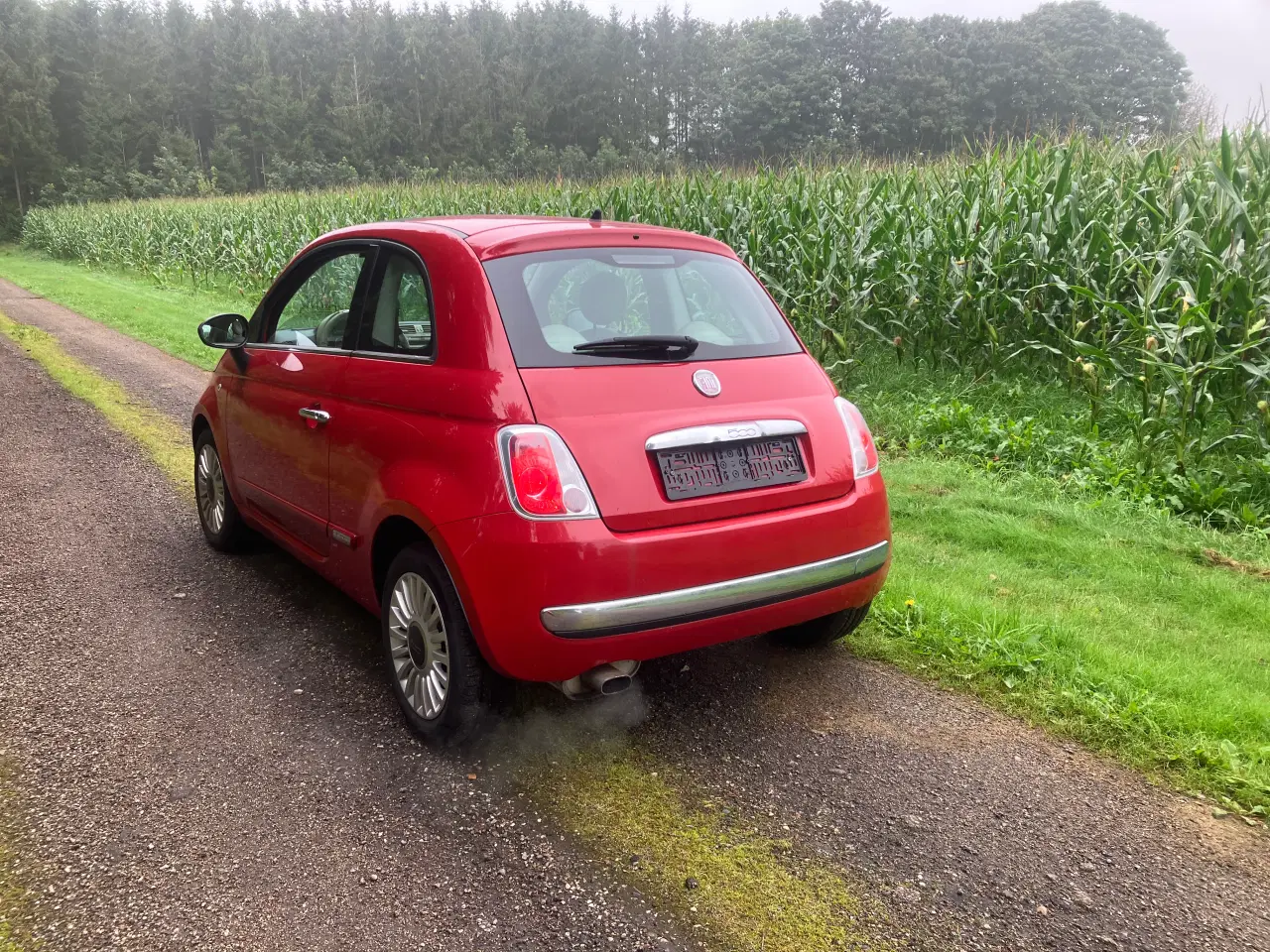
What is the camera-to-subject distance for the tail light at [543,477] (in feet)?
9.11

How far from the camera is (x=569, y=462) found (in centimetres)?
281

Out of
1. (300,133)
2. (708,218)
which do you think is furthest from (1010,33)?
(708,218)

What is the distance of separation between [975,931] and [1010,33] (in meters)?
73.7

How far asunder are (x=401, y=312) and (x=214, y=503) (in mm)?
2448

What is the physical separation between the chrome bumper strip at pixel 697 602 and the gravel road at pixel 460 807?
59cm

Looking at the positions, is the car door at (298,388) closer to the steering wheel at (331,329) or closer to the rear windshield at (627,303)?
the steering wheel at (331,329)

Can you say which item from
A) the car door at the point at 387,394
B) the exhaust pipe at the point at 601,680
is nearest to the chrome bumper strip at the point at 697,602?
the exhaust pipe at the point at 601,680

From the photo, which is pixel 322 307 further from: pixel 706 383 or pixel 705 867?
pixel 705 867

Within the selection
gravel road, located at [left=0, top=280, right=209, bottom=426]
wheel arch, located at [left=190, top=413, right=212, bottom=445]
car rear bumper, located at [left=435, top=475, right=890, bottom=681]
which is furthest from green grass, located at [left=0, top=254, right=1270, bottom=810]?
gravel road, located at [left=0, top=280, right=209, bottom=426]

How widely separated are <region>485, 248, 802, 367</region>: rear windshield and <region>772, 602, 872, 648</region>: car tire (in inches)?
43.8

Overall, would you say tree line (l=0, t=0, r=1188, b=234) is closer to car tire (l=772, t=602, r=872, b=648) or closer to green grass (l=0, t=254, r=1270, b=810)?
green grass (l=0, t=254, r=1270, b=810)

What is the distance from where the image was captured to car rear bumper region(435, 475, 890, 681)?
276 cm

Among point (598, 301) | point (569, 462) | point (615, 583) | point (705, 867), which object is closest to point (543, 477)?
point (569, 462)

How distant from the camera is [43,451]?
7410mm
